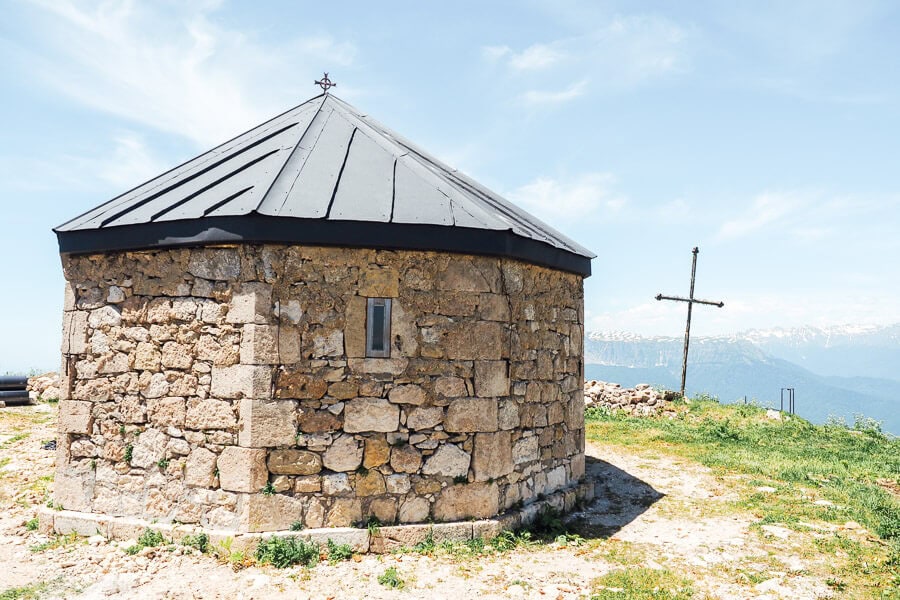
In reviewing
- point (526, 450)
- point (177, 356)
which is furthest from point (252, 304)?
point (526, 450)

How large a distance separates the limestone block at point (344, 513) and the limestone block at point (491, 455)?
1256 millimetres

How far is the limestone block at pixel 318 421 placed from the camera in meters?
5.98

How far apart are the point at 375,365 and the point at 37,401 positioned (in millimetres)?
14012

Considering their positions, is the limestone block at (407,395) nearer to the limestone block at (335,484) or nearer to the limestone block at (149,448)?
the limestone block at (335,484)

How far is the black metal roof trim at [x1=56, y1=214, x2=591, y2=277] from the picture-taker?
594cm

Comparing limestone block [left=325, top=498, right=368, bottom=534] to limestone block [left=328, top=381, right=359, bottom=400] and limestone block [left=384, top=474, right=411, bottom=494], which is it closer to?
limestone block [left=384, top=474, right=411, bottom=494]

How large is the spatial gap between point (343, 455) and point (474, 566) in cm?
165

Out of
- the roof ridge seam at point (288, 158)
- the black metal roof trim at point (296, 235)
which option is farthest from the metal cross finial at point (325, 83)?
the black metal roof trim at point (296, 235)

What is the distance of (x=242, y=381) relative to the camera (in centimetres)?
594

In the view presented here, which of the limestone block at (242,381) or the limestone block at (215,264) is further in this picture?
the limestone block at (215,264)

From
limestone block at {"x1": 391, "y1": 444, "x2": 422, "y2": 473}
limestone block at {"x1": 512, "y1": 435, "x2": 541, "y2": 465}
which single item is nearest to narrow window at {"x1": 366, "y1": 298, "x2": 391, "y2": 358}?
limestone block at {"x1": 391, "y1": 444, "x2": 422, "y2": 473}

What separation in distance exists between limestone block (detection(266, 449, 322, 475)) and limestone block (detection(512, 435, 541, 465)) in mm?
2243

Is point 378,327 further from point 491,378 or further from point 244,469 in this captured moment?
point 244,469

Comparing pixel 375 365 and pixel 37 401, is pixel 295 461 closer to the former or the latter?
pixel 375 365
